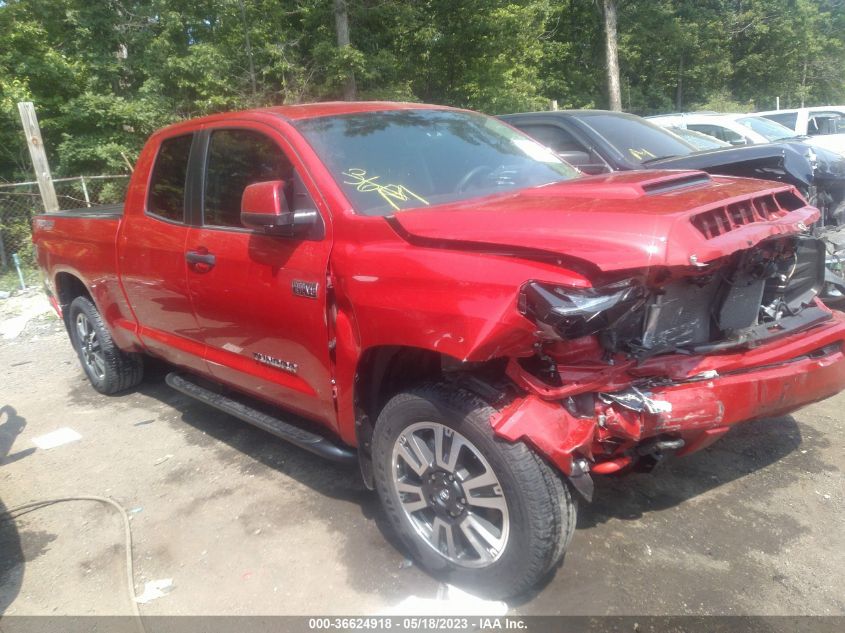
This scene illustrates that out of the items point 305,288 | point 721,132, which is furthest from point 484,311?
point 721,132

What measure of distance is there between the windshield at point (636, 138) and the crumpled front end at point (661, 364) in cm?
335

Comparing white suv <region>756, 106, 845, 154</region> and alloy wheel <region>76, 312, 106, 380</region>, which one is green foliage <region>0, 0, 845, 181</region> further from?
alloy wheel <region>76, 312, 106, 380</region>

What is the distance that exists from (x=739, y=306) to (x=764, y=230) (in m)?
0.38

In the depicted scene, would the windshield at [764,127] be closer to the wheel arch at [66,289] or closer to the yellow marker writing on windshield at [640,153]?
the yellow marker writing on windshield at [640,153]

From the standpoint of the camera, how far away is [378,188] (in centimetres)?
304

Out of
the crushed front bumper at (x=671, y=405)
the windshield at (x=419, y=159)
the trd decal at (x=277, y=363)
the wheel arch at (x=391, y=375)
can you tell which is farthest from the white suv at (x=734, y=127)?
the wheel arch at (x=391, y=375)

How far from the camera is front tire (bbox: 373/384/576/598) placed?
7.61 feet

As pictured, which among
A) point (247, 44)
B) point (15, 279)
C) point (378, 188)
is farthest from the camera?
point (247, 44)

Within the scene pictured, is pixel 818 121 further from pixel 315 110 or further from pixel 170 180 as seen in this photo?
pixel 170 180

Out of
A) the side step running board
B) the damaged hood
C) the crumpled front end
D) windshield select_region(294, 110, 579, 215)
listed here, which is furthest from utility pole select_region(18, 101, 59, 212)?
the crumpled front end

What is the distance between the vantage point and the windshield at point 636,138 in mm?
5910

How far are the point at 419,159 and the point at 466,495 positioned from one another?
1.67m

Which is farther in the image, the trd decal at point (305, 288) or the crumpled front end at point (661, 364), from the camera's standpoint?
the trd decal at point (305, 288)

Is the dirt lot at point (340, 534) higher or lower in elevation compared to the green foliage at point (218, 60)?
lower
